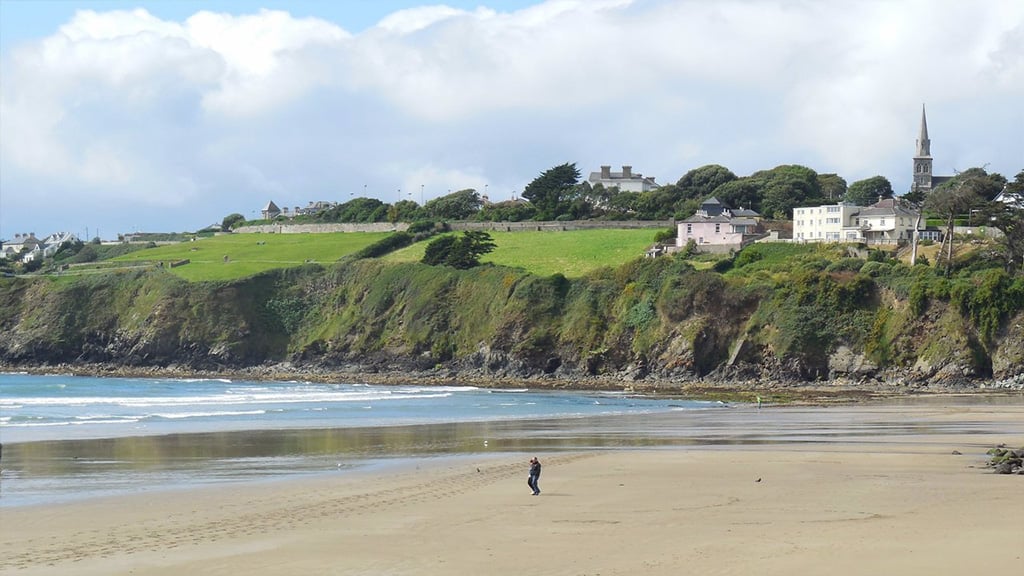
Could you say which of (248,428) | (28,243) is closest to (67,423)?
(248,428)

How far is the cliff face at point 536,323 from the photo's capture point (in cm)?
5750

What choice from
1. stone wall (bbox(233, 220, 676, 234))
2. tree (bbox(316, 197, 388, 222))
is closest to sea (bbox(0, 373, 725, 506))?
stone wall (bbox(233, 220, 676, 234))

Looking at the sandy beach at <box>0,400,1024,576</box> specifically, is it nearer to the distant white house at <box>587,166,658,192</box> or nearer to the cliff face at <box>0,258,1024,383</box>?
the cliff face at <box>0,258,1024,383</box>

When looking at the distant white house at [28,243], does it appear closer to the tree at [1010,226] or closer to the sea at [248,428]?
the sea at [248,428]

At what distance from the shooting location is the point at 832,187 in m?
109

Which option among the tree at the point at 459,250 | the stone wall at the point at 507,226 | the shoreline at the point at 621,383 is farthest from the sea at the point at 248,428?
the stone wall at the point at 507,226

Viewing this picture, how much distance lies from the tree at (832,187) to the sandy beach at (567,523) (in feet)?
278

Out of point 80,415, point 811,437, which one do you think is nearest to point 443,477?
point 811,437

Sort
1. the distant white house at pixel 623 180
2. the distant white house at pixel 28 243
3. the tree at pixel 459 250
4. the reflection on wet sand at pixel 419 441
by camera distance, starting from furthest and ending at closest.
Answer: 1. the distant white house at pixel 28 243
2. the distant white house at pixel 623 180
3. the tree at pixel 459 250
4. the reflection on wet sand at pixel 419 441

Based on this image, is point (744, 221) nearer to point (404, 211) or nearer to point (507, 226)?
point (507, 226)

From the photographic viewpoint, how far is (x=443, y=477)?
24.2 m

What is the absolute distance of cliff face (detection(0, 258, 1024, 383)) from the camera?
57.5 metres

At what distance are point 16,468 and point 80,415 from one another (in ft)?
55.7

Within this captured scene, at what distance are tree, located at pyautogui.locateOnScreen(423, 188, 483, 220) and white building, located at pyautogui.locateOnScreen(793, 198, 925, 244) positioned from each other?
117ft
